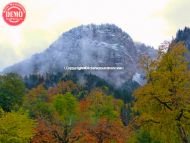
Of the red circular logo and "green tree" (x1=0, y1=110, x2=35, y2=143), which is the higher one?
the red circular logo

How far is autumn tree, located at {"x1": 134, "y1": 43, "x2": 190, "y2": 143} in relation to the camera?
41594 millimetres

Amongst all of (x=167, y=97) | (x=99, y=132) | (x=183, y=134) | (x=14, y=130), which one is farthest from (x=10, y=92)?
(x=167, y=97)

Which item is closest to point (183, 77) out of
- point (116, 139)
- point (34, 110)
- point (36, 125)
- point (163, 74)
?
point (163, 74)

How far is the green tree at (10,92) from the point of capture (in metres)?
81.6

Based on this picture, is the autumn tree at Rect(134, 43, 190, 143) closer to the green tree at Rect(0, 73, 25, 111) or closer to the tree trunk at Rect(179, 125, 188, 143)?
the tree trunk at Rect(179, 125, 188, 143)

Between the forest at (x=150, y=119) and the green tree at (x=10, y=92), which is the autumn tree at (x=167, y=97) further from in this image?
the green tree at (x=10, y=92)

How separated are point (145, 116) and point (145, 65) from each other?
4.59 meters

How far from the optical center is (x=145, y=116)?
4272cm

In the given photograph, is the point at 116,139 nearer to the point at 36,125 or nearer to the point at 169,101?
the point at 36,125

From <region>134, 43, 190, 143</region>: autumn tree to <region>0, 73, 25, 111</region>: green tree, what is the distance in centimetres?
3882

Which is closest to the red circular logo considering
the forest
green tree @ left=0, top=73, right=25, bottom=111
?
the forest

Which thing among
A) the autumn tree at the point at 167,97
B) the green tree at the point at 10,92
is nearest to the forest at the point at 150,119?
the autumn tree at the point at 167,97

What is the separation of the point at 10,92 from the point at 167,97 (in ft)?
168

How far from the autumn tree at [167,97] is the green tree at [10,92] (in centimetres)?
3882
